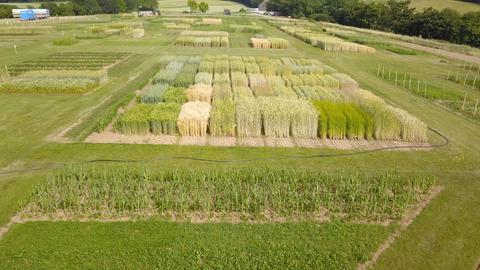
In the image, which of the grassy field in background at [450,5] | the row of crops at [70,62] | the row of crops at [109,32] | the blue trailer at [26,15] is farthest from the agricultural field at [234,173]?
the blue trailer at [26,15]

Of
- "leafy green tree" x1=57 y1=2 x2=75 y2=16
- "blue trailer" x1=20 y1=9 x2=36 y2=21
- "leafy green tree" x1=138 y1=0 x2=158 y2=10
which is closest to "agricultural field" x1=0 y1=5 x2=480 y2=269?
"blue trailer" x1=20 y1=9 x2=36 y2=21

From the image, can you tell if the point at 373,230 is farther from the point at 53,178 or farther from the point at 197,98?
the point at 197,98

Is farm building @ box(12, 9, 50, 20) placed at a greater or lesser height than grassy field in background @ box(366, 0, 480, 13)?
lesser

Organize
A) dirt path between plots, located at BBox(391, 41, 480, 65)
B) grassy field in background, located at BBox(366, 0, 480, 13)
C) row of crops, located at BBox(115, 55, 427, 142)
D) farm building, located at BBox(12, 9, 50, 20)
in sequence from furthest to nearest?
farm building, located at BBox(12, 9, 50, 20)
grassy field in background, located at BBox(366, 0, 480, 13)
dirt path between plots, located at BBox(391, 41, 480, 65)
row of crops, located at BBox(115, 55, 427, 142)

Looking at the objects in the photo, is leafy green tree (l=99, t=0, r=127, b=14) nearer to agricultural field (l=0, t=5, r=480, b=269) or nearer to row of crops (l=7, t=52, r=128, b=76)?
row of crops (l=7, t=52, r=128, b=76)

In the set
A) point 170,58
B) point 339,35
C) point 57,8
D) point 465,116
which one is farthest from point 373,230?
point 57,8
